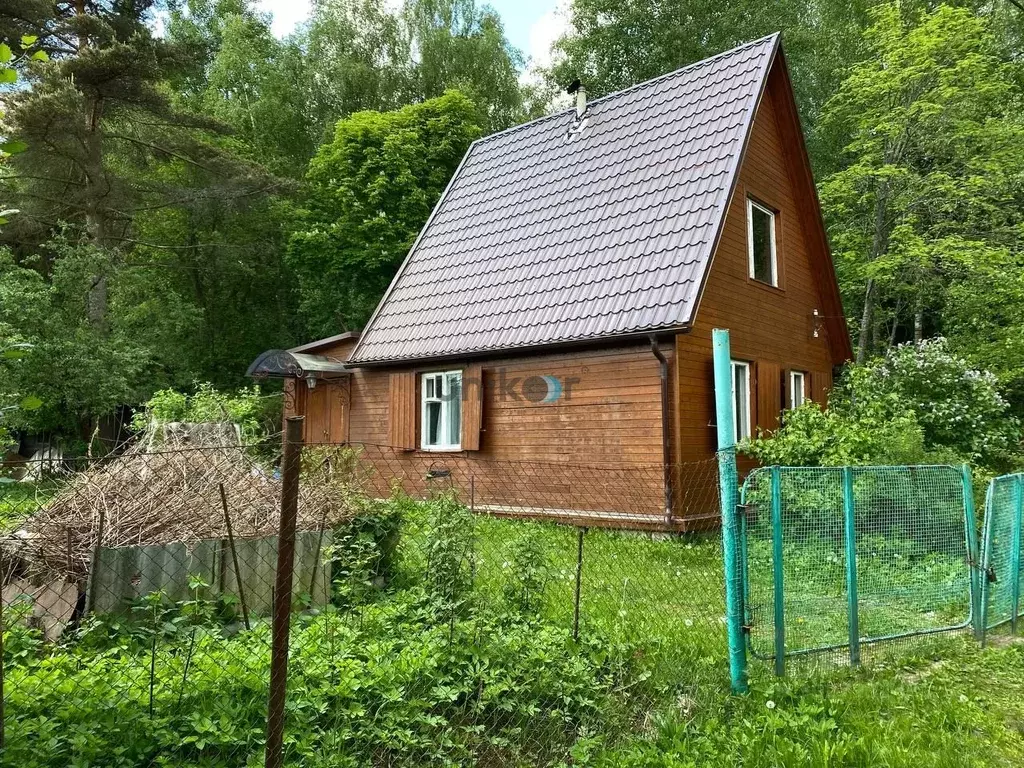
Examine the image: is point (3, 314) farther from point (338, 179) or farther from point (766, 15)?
point (766, 15)

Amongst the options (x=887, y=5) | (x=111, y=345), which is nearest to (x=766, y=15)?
(x=887, y=5)

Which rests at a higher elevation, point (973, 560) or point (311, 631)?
point (973, 560)

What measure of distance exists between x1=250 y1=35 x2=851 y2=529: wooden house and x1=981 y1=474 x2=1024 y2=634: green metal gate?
3797 millimetres

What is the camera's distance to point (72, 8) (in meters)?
17.9

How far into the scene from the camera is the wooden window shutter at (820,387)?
13.5 metres

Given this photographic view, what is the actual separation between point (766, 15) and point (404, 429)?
22.8m

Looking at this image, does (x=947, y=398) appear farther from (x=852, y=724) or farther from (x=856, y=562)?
(x=852, y=724)

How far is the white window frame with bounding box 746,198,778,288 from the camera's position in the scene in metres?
11.2

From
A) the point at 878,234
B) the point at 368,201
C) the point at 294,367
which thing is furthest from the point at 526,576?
the point at 368,201

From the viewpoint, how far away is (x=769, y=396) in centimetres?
1140

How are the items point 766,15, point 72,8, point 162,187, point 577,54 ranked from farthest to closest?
point 577,54, point 766,15, point 162,187, point 72,8

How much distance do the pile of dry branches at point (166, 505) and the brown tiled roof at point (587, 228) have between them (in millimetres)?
5310

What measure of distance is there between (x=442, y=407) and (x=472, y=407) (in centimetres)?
107

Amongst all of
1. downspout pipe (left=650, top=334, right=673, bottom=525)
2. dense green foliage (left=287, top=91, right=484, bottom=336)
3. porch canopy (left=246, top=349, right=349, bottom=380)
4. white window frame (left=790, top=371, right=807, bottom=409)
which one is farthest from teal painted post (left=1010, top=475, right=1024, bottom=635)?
dense green foliage (left=287, top=91, right=484, bottom=336)
